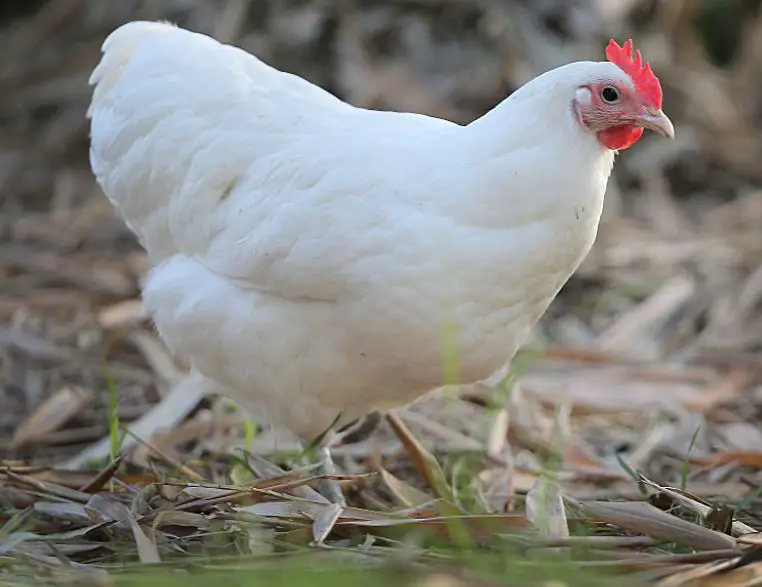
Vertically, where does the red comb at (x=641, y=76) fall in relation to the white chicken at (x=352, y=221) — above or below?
above

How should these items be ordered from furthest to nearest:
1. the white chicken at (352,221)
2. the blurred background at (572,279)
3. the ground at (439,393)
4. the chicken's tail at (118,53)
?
the blurred background at (572,279) < the chicken's tail at (118,53) < the white chicken at (352,221) < the ground at (439,393)

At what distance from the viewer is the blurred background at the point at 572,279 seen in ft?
12.9

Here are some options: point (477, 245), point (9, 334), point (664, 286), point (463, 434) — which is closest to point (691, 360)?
point (664, 286)

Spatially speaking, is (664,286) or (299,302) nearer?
(299,302)

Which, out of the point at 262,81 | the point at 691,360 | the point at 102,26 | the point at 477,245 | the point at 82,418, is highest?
the point at 102,26

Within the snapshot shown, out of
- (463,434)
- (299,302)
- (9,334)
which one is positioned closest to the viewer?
(299,302)

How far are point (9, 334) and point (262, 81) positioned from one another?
1611 mm

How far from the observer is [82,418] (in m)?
3.85

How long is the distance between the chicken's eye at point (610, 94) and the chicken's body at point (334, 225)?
0.09 meters

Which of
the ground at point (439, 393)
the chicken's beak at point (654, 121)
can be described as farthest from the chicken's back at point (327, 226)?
the ground at point (439, 393)

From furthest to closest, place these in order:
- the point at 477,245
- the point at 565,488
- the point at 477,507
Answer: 1. the point at 565,488
2. the point at 477,507
3. the point at 477,245

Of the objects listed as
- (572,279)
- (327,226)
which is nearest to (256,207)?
(327,226)

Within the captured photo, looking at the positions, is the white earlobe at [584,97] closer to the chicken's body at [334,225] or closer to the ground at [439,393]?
the chicken's body at [334,225]

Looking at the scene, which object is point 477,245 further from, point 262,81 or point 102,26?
point 102,26
